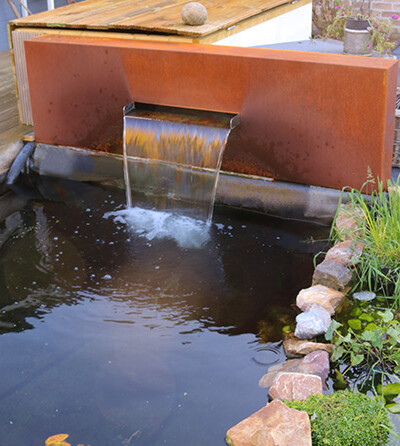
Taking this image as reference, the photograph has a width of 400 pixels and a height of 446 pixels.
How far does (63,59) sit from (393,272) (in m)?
2.56

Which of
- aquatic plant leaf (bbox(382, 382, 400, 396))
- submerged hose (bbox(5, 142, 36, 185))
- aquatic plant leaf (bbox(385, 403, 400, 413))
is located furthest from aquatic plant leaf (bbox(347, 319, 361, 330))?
submerged hose (bbox(5, 142, 36, 185))

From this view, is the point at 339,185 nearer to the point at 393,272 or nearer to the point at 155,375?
the point at 393,272

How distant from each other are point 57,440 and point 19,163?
104 inches

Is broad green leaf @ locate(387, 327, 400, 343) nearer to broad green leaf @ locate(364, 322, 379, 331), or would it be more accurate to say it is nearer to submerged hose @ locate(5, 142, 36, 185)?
broad green leaf @ locate(364, 322, 379, 331)

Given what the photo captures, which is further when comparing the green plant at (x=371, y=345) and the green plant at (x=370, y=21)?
the green plant at (x=370, y=21)

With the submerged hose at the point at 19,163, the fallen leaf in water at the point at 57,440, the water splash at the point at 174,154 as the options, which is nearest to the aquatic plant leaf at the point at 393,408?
the fallen leaf in water at the point at 57,440

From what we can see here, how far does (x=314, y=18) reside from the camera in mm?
7012

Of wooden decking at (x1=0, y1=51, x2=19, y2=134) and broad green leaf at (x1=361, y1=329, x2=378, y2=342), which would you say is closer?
broad green leaf at (x1=361, y1=329, x2=378, y2=342)

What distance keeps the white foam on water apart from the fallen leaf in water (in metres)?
1.48

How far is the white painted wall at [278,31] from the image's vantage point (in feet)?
14.6

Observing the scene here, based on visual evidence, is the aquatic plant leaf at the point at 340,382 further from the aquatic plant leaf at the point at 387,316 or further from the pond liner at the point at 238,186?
the pond liner at the point at 238,186

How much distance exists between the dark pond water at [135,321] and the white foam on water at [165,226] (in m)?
0.04

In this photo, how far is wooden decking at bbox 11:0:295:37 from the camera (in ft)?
13.1

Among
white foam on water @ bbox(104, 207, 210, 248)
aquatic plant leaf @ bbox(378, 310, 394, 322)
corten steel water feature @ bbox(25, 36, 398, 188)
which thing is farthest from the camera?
white foam on water @ bbox(104, 207, 210, 248)
